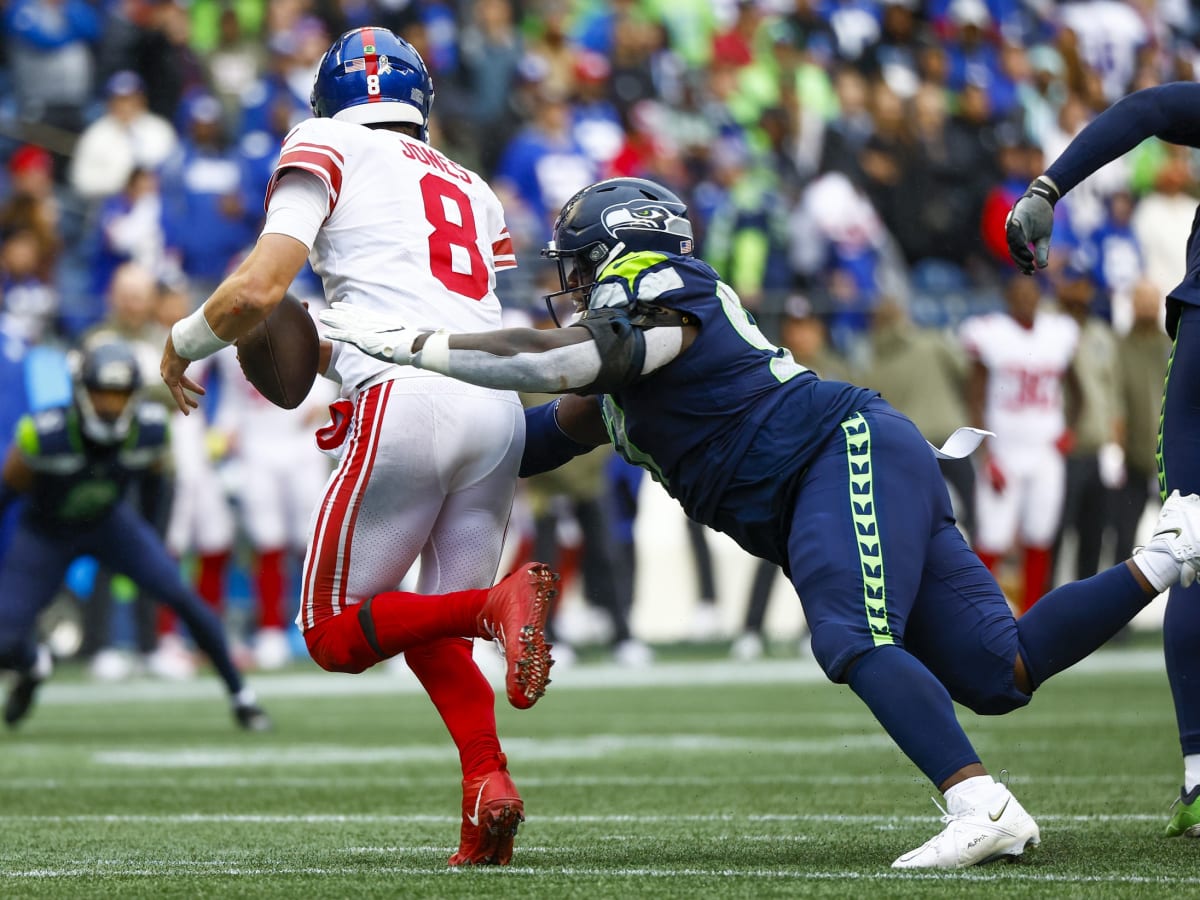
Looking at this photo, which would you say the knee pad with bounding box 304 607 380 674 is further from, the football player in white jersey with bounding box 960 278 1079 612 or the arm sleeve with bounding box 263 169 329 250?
the football player in white jersey with bounding box 960 278 1079 612

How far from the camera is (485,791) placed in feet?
14.2

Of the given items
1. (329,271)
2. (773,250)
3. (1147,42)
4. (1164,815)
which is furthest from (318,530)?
(1147,42)

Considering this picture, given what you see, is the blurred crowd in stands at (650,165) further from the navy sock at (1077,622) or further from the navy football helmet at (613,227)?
the navy sock at (1077,622)

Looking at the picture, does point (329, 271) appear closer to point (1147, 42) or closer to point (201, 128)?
point (201, 128)

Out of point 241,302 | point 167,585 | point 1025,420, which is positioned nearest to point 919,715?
point 241,302

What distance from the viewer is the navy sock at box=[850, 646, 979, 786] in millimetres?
4008

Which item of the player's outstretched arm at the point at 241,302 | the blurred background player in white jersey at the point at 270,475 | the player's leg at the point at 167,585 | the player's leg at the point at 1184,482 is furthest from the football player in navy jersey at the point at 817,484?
the blurred background player in white jersey at the point at 270,475

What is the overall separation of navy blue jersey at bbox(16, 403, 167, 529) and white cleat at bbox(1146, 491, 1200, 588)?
5.47 metres

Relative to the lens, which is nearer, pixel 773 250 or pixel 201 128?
pixel 201 128

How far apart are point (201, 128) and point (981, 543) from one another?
5.74m

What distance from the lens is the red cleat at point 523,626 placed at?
3.96 m

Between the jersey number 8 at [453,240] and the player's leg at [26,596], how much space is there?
447cm

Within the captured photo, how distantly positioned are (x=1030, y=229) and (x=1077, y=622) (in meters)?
0.89

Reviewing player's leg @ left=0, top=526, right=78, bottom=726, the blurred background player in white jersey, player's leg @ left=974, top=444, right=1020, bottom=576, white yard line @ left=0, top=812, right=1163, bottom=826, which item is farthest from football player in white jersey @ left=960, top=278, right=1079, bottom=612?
white yard line @ left=0, top=812, right=1163, bottom=826
